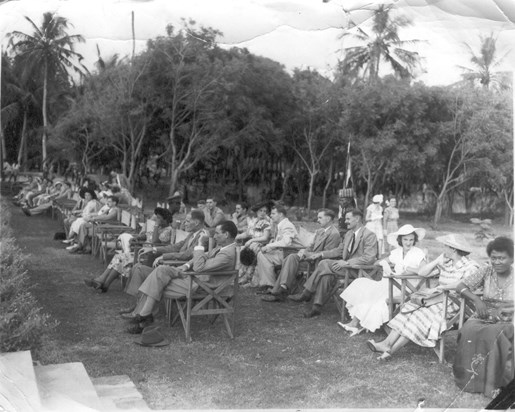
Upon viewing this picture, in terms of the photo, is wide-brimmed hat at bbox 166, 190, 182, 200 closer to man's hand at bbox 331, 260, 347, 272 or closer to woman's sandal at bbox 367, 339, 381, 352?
man's hand at bbox 331, 260, 347, 272

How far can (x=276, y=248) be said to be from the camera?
5.52 meters

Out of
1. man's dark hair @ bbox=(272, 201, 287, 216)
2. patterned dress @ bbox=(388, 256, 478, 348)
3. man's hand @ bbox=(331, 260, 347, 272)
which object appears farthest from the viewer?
man's dark hair @ bbox=(272, 201, 287, 216)

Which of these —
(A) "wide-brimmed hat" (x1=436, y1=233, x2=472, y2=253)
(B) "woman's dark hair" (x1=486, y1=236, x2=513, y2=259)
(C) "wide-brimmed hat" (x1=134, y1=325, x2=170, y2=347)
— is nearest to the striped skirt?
(A) "wide-brimmed hat" (x1=436, y1=233, x2=472, y2=253)

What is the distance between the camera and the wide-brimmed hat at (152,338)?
3.72 meters

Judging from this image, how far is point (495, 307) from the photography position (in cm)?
287

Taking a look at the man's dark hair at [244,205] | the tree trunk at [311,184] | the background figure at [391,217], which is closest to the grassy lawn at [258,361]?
the man's dark hair at [244,205]

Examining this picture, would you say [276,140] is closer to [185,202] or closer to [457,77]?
[185,202]

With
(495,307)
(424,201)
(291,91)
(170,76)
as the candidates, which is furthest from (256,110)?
(424,201)

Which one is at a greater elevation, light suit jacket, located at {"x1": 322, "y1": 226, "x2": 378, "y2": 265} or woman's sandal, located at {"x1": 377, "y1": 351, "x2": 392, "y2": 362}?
light suit jacket, located at {"x1": 322, "y1": 226, "x2": 378, "y2": 265}

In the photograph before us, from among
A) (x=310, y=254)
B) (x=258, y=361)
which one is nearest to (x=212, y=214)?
(x=310, y=254)

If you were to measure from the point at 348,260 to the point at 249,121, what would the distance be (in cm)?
141

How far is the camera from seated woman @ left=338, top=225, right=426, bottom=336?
3969 millimetres

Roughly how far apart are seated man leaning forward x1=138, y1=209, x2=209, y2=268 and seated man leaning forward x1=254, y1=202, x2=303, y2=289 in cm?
81

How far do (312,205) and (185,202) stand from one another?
263cm
